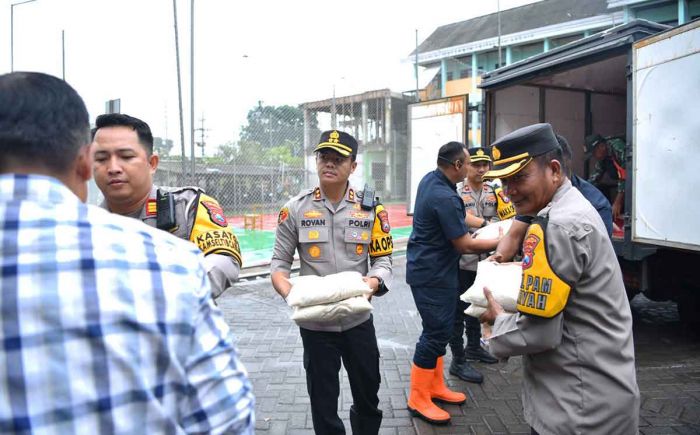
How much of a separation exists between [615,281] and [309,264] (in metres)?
1.64

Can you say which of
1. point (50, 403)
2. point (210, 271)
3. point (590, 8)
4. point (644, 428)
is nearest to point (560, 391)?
point (210, 271)

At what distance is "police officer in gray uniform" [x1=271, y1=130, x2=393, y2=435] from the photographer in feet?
8.86

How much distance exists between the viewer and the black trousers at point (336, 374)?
269cm

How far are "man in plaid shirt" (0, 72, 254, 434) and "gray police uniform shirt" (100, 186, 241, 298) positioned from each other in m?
0.99

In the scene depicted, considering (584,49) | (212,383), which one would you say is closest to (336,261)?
(212,383)

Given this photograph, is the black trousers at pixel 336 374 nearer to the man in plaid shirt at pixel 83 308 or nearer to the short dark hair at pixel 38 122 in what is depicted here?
the man in plaid shirt at pixel 83 308

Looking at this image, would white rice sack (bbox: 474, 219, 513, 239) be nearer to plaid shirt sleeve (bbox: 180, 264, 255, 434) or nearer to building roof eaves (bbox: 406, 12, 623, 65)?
plaid shirt sleeve (bbox: 180, 264, 255, 434)

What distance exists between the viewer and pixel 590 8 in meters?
24.7

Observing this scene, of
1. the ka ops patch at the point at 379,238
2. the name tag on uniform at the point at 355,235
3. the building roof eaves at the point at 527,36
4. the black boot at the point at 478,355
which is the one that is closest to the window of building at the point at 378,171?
the building roof eaves at the point at 527,36

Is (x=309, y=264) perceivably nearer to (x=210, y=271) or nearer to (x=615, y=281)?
(x=210, y=271)

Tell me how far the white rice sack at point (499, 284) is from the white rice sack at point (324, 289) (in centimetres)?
56

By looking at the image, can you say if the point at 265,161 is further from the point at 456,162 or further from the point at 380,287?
the point at 380,287

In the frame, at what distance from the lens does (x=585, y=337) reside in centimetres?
174

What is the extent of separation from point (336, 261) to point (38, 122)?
6.66 feet
